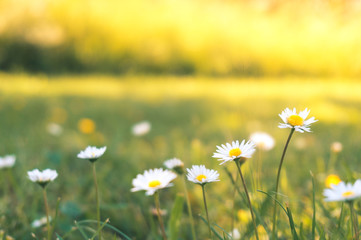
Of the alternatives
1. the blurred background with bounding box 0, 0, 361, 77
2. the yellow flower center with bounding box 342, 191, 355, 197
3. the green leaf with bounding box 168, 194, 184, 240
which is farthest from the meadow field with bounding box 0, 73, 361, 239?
the blurred background with bounding box 0, 0, 361, 77

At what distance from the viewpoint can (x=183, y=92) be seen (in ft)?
8.96

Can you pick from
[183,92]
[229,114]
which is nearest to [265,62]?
[183,92]

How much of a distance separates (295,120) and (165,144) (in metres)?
1.14

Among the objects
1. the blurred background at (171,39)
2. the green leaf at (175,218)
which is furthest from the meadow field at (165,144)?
the blurred background at (171,39)

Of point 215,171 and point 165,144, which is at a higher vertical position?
point 165,144

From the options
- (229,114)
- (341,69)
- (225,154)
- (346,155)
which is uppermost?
(341,69)

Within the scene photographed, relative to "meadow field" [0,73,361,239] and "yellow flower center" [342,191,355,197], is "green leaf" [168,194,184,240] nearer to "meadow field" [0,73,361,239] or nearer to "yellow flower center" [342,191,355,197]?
"meadow field" [0,73,361,239]

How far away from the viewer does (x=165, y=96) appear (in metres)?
2.55

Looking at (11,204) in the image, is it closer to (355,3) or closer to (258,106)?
(355,3)

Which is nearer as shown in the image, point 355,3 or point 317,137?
point 355,3

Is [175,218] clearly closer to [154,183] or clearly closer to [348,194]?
[154,183]

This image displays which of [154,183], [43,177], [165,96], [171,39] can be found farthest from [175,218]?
[171,39]

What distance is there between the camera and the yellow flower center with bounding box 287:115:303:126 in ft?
1.38

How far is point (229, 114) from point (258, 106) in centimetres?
33
